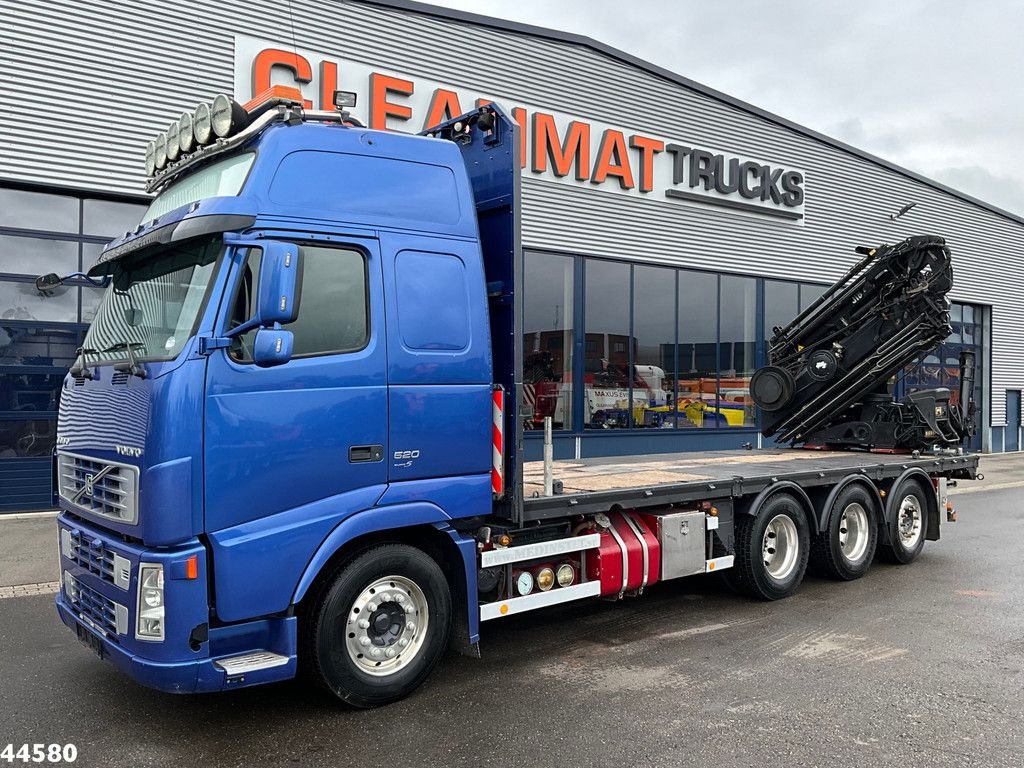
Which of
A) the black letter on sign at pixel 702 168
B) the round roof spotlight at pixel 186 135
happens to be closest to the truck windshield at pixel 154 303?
the round roof spotlight at pixel 186 135

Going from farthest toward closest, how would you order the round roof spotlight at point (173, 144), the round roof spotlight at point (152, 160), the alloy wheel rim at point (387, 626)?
the round roof spotlight at point (152, 160) → the round roof spotlight at point (173, 144) → the alloy wheel rim at point (387, 626)

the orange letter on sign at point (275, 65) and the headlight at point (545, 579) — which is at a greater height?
the orange letter on sign at point (275, 65)

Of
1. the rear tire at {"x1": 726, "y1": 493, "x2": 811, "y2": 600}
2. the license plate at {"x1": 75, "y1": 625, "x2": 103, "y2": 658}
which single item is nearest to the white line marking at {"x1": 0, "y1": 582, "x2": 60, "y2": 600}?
the license plate at {"x1": 75, "y1": 625, "x2": 103, "y2": 658}

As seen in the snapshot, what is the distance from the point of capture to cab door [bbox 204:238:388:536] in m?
4.04

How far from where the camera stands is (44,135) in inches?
443

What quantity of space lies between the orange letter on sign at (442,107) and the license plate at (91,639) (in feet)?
36.2

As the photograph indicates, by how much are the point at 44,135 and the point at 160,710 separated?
9.67 metres

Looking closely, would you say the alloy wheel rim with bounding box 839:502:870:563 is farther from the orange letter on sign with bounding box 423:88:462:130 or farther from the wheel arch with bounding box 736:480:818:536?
the orange letter on sign with bounding box 423:88:462:130

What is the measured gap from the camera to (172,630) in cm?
387

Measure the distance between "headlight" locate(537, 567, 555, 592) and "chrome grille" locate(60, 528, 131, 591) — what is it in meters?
2.55

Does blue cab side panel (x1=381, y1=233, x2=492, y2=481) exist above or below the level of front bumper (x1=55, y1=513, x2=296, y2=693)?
above

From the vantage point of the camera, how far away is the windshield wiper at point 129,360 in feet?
13.3

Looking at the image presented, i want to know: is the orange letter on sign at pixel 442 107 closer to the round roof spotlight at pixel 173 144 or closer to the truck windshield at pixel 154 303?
the round roof spotlight at pixel 173 144

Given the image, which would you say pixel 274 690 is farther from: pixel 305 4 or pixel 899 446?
pixel 305 4
